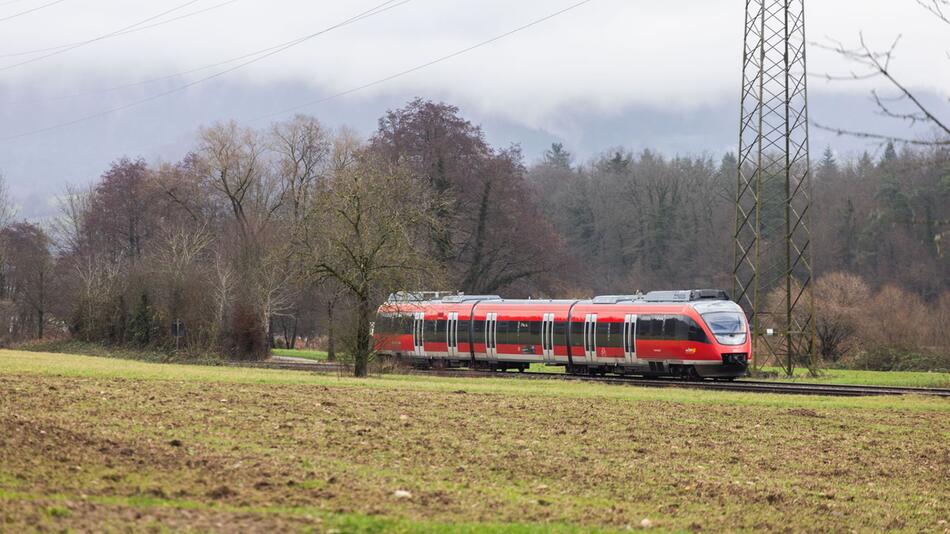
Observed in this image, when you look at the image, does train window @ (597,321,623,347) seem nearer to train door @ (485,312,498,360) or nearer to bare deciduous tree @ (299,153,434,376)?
train door @ (485,312,498,360)

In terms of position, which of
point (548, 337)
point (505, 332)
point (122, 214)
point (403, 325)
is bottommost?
point (548, 337)

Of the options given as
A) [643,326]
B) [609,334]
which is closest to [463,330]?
[609,334]

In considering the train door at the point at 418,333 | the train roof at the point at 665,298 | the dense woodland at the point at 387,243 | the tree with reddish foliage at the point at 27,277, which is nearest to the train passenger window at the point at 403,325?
the train door at the point at 418,333

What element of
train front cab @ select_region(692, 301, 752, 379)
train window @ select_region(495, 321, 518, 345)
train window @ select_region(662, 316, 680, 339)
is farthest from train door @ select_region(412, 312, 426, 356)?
train front cab @ select_region(692, 301, 752, 379)

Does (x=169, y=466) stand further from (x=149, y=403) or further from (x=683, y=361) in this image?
(x=683, y=361)

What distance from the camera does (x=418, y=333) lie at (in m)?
51.2

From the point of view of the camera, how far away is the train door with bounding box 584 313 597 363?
4494cm

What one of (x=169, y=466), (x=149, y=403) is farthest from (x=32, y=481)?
(x=149, y=403)

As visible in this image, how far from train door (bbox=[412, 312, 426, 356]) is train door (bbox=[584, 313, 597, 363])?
8.61 m

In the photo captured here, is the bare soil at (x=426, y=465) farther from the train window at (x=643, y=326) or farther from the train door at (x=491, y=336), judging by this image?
the train door at (x=491, y=336)

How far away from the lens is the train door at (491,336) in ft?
159

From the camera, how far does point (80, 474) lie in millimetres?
12008

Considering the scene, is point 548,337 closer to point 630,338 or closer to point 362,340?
point 630,338

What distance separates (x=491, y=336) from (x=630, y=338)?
23.2 feet
